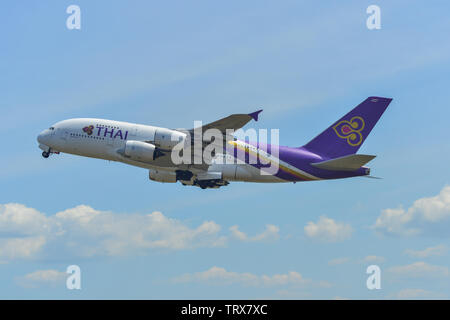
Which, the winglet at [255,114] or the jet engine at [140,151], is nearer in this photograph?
the winglet at [255,114]

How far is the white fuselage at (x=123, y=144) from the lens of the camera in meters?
52.0

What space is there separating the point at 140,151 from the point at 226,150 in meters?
7.05

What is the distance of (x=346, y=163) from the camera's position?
163 ft

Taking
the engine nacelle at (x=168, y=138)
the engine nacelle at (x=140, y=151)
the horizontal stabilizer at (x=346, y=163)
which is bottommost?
the horizontal stabilizer at (x=346, y=163)

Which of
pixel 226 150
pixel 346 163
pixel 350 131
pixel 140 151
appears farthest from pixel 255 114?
pixel 350 131

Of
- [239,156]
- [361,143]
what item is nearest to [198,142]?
[239,156]

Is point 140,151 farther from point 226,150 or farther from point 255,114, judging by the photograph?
point 255,114

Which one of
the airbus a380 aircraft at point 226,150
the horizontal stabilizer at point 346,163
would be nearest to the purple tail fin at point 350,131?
the airbus a380 aircraft at point 226,150

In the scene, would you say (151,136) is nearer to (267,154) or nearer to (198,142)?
(198,142)

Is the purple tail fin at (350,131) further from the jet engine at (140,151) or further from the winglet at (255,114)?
the jet engine at (140,151)

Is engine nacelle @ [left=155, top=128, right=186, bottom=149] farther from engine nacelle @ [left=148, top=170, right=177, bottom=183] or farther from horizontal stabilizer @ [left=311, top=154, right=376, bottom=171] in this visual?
horizontal stabilizer @ [left=311, top=154, right=376, bottom=171]

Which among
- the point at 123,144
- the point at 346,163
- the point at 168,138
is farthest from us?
the point at 123,144

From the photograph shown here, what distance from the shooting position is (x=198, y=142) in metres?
50.8

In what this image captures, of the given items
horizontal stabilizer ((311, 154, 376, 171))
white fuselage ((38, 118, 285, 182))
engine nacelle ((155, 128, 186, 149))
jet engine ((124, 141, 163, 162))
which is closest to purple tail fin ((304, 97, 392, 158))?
horizontal stabilizer ((311, 154, 376, 171))
